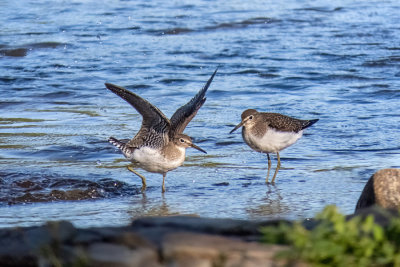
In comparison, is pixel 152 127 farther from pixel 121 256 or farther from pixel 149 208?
pixel 121 256

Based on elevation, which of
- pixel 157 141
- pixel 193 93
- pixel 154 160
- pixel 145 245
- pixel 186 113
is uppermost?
pixel 145 245

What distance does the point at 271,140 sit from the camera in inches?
331

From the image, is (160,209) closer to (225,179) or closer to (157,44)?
(225,179)

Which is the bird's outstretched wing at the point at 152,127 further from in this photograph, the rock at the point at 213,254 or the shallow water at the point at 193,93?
the rock at the point at 213,254

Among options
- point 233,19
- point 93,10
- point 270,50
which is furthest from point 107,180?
point 93,10

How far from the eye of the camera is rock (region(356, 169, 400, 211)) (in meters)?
5.30

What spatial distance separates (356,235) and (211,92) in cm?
920

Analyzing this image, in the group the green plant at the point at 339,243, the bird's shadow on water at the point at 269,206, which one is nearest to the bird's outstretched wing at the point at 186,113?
the bird's shadow on water at the point at 269,206

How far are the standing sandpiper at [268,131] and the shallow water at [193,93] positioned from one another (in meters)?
0.32

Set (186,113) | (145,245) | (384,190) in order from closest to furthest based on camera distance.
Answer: (145,245), (384,190), (186,113)

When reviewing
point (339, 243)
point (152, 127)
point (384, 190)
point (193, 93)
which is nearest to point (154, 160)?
point (152, 127)

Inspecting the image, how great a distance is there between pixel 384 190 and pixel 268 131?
10.3 ft

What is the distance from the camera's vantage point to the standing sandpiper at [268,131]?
331 inches

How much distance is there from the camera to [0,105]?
1191 centimetres
